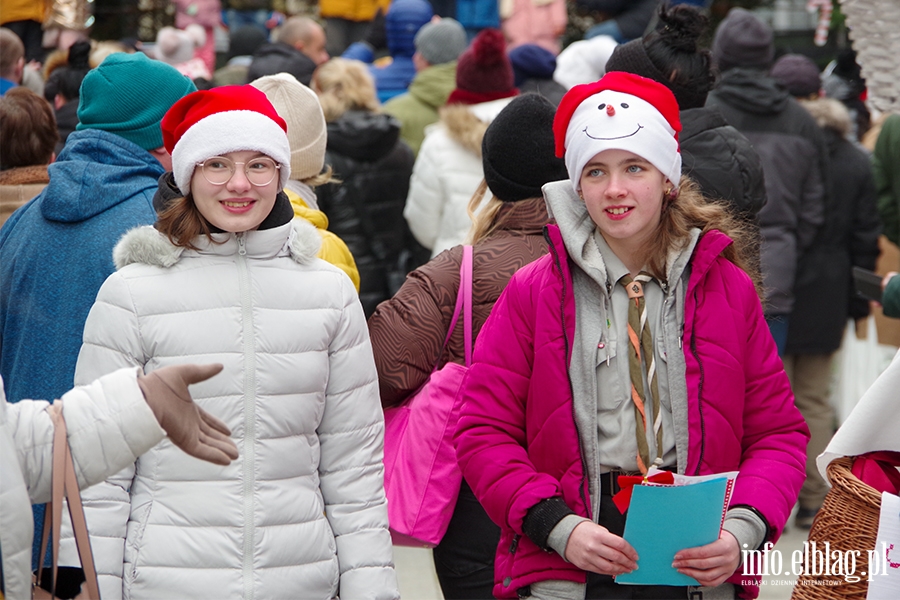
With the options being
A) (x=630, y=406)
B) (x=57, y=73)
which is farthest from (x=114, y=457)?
(x=57, y=73)

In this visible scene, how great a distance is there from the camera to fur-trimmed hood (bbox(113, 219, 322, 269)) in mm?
2945

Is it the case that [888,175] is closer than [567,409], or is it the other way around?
[567,409]

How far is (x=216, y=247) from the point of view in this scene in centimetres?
298

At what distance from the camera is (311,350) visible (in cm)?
297

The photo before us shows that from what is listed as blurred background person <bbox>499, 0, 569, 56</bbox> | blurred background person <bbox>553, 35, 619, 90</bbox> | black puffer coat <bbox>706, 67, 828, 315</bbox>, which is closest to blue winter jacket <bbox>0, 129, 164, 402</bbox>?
black puffer coat <bbox>706, 67, 828, 315</bbox>

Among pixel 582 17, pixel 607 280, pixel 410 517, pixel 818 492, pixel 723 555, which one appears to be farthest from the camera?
pixel 582 17

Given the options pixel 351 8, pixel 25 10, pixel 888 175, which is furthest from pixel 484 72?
pixel 351 8

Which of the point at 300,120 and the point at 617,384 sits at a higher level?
the point at 300,120

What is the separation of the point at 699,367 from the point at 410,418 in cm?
110

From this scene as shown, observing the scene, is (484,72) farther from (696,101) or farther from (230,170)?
(230,170)

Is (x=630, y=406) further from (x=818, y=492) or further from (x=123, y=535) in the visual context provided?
(x=818, y=492)

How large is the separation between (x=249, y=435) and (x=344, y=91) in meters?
3.76

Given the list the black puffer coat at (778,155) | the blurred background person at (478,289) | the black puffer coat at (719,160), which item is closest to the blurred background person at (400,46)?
the black puffer coat at (778,155)

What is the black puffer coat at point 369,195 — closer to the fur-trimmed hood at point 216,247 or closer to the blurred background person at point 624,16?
the fur-trimmed hood at point 216,247
